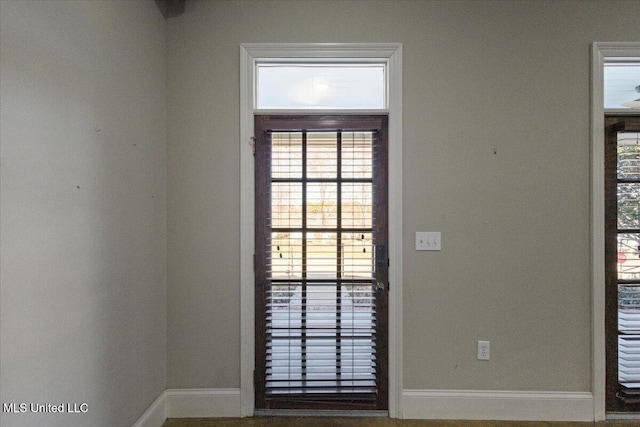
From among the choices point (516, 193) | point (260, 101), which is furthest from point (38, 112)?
point (516, 193)

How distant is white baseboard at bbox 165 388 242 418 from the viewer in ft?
7.39

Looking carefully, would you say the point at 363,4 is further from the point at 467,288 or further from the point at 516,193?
the point at 467,288

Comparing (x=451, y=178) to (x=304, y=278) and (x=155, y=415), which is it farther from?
(x=155, y=415)

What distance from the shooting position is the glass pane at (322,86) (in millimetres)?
2293

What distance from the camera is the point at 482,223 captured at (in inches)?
88.6

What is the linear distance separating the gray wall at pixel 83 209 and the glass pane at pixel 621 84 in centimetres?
283

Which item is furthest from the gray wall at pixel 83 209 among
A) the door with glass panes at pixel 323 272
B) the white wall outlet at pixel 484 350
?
the white wall outlet at pixel 484 350

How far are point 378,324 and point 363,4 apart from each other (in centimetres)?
203

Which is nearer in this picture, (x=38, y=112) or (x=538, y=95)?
(x=38, y=112)

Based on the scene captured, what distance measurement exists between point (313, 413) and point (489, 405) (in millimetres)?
1108

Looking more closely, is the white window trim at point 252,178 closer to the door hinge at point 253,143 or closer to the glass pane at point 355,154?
Answer: the door hinge at point 253,143

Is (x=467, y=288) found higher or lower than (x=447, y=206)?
lower

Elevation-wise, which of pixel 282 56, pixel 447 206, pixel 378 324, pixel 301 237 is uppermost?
pixel 282 56

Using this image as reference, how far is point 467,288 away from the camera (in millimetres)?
2248
